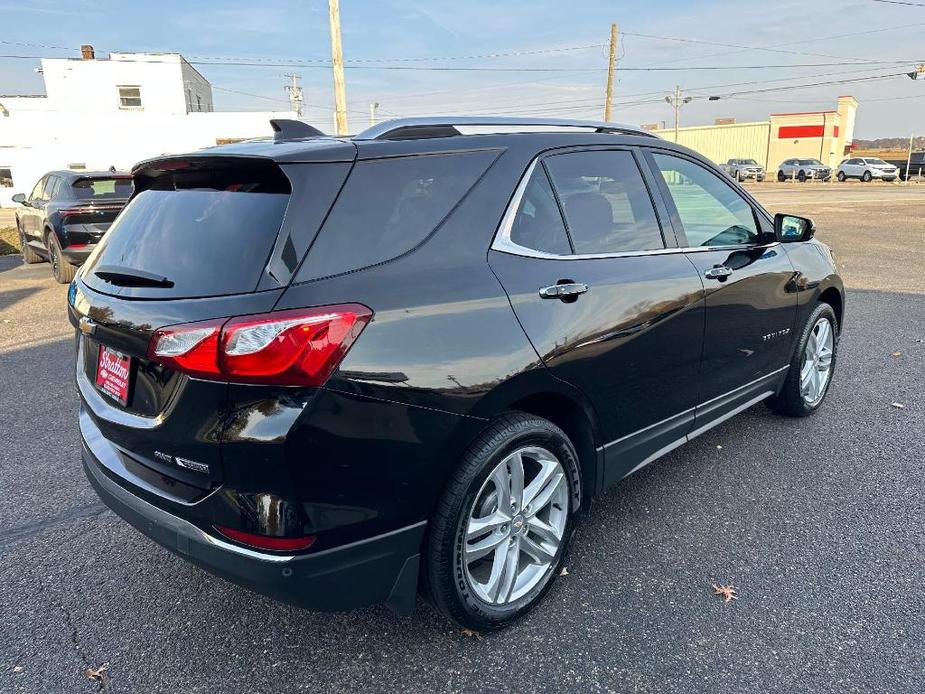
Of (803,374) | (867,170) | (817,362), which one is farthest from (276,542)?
(867,170)

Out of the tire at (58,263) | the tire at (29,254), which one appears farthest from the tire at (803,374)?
the tire at (29,254)

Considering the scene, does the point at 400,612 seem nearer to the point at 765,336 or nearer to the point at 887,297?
the point at 765,336

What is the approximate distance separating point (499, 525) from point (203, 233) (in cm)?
144

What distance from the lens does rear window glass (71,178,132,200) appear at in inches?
384

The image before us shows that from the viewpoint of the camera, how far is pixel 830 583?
2760 millimetres

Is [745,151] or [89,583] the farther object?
[745,151]

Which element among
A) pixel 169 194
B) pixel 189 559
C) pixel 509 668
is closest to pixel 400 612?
pixel 509 668

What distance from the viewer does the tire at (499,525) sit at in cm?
225

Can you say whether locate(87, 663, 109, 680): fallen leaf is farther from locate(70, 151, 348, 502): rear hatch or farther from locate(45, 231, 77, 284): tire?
locate(45, 231, 77, 284): tire

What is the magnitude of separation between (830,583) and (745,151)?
72.7 meters

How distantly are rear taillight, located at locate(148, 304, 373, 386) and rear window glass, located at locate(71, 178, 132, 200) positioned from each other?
906 cm

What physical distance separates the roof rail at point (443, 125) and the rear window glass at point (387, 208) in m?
0.15

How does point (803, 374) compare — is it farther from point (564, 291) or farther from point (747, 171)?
point (747, 171)

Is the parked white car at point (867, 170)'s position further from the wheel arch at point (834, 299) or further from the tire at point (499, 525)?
the tire at point (499, 525)
